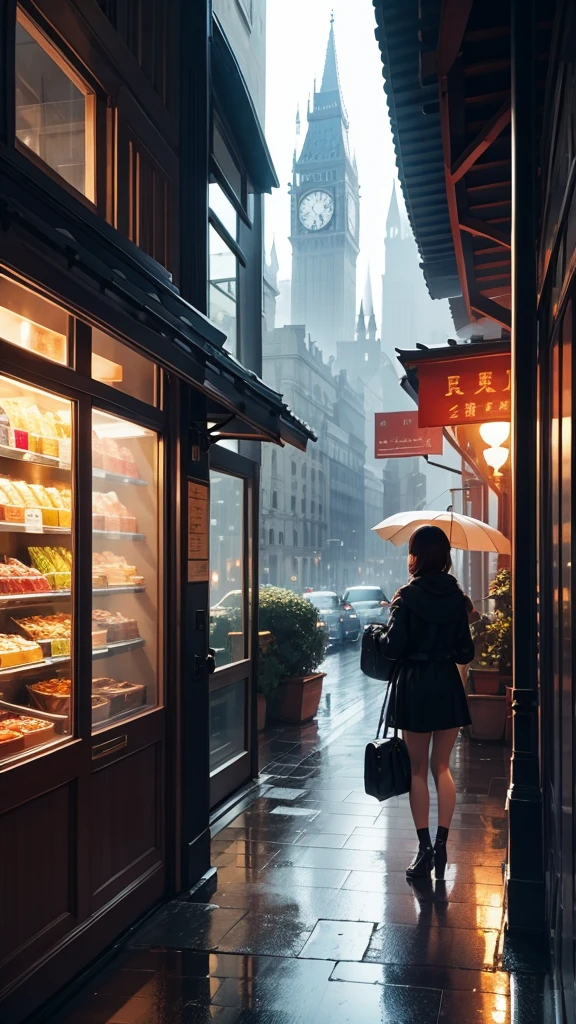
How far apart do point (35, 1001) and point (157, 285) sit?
9.64 feet

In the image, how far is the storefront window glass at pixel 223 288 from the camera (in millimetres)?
7921

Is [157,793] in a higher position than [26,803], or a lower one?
lower

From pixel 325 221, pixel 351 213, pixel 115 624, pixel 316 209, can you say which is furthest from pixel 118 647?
pixel 351 213

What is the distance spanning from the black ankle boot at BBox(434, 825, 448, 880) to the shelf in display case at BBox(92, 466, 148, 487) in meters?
2.69

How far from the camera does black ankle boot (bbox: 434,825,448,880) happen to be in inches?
218

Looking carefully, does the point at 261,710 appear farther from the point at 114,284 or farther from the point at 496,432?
the point at 114,284

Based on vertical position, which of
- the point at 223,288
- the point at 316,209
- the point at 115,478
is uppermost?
the point at 316,209

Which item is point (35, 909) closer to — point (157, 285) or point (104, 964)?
point (104, 964)

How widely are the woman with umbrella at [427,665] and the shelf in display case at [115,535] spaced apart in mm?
1507

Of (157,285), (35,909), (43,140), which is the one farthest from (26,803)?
(43,140)

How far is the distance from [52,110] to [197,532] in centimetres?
242

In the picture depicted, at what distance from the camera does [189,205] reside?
559cm

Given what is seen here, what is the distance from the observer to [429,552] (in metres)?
5.48

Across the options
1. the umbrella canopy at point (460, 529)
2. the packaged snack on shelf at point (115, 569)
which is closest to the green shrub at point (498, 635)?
the umbrella canopy at point (460, 529)
